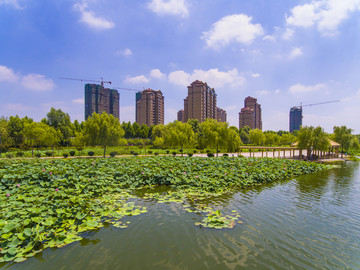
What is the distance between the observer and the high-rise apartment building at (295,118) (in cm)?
16330

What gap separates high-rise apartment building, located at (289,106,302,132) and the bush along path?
175293 mm

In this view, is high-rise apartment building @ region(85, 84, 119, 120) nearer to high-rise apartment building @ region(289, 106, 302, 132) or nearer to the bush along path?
the bush along path

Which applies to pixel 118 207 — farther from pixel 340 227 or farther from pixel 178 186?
pixel 340 227

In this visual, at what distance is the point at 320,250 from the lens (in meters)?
4.64

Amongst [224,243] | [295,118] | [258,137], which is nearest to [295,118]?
[295,118]

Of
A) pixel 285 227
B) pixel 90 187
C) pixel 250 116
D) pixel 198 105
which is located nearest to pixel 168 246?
pixel 285 227

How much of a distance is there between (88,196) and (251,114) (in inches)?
5068

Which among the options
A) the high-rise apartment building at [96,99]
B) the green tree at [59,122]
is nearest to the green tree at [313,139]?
the green tree at [59,122]

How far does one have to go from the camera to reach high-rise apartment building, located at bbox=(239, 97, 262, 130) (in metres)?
124

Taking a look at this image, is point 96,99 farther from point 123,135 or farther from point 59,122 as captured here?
point 123,135

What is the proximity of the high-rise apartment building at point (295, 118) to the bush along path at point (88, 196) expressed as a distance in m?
175

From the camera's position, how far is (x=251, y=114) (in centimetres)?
12444

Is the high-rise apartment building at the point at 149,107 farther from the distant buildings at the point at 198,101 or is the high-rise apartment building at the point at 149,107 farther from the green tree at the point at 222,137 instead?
the green tree at the point at 222,137

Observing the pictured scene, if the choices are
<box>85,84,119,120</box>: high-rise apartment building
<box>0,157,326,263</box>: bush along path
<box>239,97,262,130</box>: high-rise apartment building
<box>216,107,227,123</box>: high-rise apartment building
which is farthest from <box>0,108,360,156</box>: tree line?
<box>216,107,227,123</box>: high-rise apartment building
